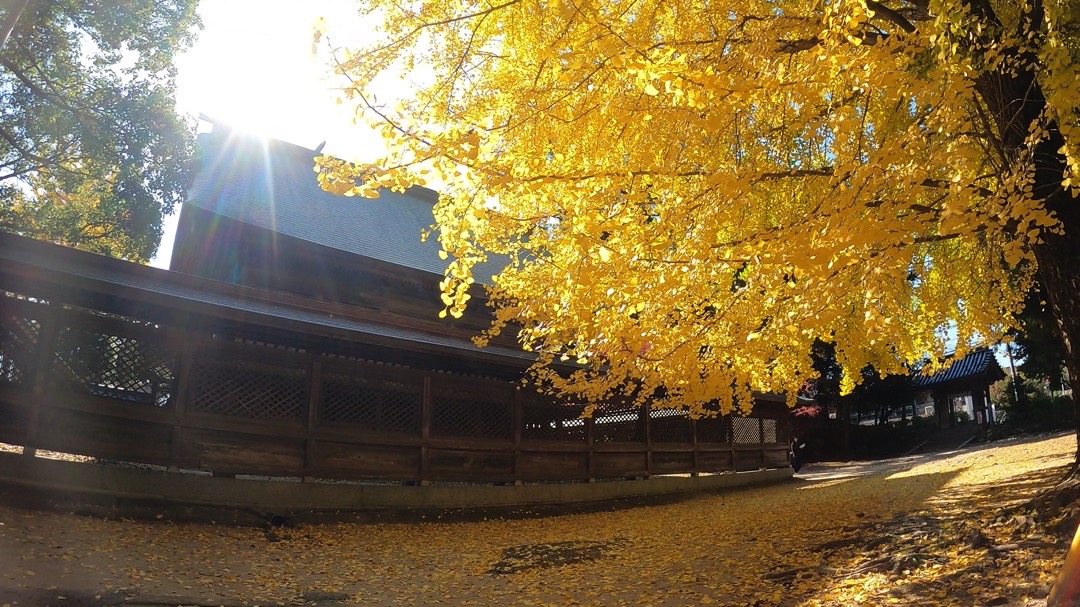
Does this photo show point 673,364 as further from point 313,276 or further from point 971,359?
point 971,359

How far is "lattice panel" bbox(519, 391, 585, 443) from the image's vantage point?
12.4 metres

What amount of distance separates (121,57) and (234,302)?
7.57 m

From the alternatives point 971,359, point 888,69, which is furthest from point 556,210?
point 971,359

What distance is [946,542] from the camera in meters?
5.50

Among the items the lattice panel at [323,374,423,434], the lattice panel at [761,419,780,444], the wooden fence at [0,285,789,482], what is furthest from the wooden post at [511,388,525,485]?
the lattice panel at [761,419,780,444]

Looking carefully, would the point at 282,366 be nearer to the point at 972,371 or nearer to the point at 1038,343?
the point at 1038,343

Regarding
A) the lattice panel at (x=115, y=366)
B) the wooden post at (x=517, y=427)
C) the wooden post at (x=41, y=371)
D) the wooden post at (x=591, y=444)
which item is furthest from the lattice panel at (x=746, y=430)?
the wooden post at (x=41, y=371)

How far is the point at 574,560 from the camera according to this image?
7371 millimetres

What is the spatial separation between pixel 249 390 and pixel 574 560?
5.29 m

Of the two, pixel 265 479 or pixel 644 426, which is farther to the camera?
pixel 644 426

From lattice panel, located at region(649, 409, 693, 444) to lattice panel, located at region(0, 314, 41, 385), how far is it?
11.4 m

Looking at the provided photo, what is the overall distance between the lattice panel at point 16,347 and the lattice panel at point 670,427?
1142cm

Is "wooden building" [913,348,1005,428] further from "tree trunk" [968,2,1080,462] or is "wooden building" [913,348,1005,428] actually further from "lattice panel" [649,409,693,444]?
"tree trunk" [968,2,1080,462]

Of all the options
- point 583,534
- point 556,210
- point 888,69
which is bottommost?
point 583,534
